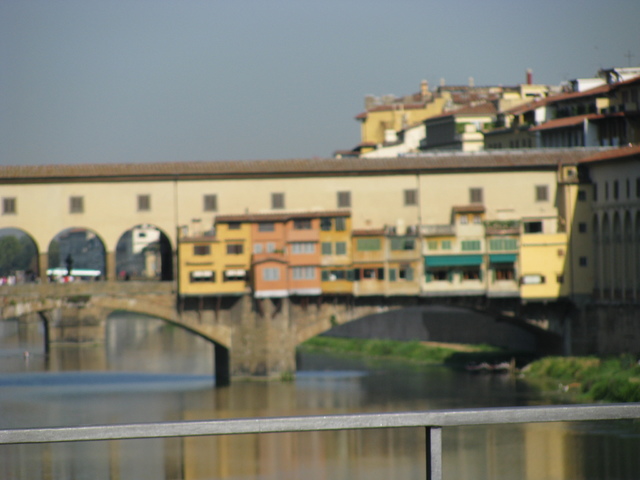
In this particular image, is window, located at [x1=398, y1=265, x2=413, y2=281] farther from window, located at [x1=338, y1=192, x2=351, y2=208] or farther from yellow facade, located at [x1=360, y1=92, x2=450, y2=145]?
yellow facade, located at [x1=360, y1=92, x2=450, y2=145]

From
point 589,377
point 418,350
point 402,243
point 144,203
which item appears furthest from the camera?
point 418,350

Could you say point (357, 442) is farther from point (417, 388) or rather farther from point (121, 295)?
point (121, 295)

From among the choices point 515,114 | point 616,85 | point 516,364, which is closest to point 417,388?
point 516,364

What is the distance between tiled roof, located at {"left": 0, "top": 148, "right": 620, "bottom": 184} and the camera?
35312 mm

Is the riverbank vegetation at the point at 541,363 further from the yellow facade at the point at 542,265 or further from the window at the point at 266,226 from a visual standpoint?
the window at the point at 266,226

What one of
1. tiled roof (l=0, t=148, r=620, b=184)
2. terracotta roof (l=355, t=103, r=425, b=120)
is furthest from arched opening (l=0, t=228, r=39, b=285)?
tiled roof (l=0, t=148, r=620, b=184)

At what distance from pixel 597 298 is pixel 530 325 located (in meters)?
Result: 2.27

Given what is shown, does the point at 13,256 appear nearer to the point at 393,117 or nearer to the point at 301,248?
the point at 393,117

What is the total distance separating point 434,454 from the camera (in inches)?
99.2

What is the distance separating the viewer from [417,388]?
3114 cm

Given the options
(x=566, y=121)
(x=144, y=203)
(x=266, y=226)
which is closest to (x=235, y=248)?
(x=266, y=226)

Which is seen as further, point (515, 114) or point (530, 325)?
point (515, 114)

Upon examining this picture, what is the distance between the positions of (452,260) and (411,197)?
2346 millimetres

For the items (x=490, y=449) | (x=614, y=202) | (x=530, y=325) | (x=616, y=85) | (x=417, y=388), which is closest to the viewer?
(x=490, y=449)
